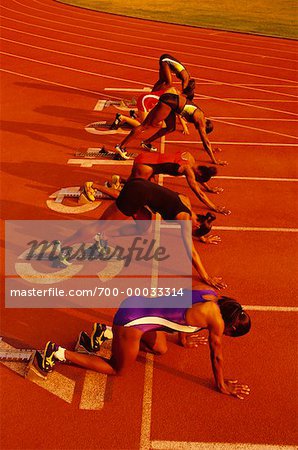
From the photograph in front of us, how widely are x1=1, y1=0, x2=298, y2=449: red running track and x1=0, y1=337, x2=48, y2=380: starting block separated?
0.32ft

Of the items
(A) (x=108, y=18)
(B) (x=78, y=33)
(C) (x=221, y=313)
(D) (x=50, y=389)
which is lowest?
(D) (x=50, y=389)

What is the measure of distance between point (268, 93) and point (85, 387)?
1074cm

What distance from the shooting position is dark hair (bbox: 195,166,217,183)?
6.57m

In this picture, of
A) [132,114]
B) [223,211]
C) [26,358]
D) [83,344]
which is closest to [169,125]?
[132,114]

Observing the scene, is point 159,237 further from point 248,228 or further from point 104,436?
point 104,436

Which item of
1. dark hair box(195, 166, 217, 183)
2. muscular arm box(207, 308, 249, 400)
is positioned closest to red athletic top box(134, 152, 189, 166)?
dark hair box(195, 166, 217, 183)

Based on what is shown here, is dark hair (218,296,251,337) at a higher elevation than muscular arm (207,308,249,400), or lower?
higher

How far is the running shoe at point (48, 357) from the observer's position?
471 cm

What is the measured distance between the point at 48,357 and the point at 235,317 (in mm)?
1870

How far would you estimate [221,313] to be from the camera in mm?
4332

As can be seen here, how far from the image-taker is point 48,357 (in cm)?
471

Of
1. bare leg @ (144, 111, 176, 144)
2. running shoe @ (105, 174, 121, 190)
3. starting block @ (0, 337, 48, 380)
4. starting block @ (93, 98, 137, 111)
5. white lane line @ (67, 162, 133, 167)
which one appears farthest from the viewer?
starting block @ (93, 98, 137, 111)

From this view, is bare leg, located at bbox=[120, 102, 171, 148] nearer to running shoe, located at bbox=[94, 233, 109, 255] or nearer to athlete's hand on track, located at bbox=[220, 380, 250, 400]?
running shoe, located at bbox=[94, 233, 109, 255]

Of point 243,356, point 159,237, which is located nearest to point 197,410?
point 243,356
